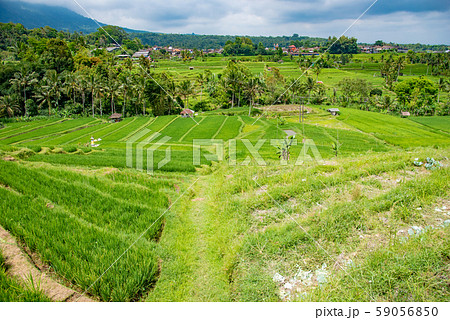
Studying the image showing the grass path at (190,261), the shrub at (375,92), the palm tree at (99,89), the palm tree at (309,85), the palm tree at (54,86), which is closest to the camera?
the grass path at (190,261)

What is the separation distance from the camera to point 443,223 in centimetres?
577

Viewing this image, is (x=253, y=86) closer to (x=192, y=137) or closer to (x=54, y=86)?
(x=192, y=137)

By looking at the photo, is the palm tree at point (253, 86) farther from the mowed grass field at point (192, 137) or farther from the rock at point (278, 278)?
the rock at point (278, 278)

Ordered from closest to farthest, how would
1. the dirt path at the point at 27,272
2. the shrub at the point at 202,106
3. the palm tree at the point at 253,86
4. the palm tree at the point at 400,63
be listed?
the dirt path at the point at 27,272 < the palm tree at the point at 253,86 < the shrub at the point at 202,106 < the palm tree at the point at 400,63

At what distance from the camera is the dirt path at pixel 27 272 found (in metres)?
4.29

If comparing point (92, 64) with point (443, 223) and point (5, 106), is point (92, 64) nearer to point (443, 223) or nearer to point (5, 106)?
point (5, 106)

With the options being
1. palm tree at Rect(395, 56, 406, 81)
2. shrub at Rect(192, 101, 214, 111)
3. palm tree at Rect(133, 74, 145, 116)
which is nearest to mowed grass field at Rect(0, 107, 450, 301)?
palm tree at Rect(133, 74, 145, 116)

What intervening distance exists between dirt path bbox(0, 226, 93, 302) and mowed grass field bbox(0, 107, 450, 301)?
162 millimetres

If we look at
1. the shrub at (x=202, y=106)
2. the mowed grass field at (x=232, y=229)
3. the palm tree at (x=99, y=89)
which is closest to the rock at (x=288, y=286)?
the mowed grass field at (x=232, y=229)

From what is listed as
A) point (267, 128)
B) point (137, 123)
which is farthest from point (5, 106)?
point (267, 128)

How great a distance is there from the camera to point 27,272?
4676mm

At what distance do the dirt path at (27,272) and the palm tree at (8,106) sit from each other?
9.58 meters

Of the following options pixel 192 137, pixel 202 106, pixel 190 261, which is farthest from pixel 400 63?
pixel 190 261
